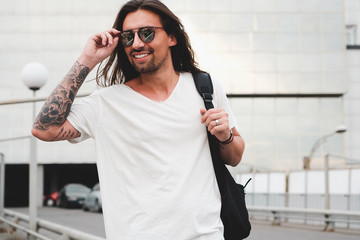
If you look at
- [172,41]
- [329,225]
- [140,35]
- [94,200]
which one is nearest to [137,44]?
[140,35]

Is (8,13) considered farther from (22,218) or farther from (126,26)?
(126,26)

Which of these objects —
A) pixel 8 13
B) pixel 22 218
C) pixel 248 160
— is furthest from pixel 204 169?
pixel 8 13

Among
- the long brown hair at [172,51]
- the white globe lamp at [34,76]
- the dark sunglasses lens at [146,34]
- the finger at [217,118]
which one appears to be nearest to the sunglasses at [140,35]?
the dark sunglasses lens at [146,34]

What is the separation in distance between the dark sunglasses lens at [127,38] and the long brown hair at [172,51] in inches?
4.3

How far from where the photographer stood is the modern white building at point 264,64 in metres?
38.4

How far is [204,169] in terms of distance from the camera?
241 centimetres

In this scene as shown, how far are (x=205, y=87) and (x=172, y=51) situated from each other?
0.97ft

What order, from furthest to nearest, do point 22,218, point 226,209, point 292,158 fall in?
point 292,158
point 22,218
point 226,209

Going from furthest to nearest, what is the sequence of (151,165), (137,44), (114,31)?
1. (114,31)
2. (137,44)
3. (151,165)

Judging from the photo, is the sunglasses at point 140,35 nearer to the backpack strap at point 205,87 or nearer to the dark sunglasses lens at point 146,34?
the dark sunglasses lens at point 146,34

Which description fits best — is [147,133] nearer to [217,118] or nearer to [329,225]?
[217,118]

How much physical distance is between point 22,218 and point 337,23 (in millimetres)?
31615

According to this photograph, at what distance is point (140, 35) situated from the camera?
2438mm

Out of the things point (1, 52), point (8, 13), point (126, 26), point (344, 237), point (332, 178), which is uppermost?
point (8, 13)
